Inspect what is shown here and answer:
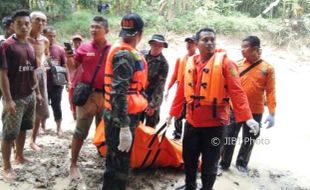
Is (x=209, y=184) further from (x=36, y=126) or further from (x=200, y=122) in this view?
(x=36, y=126)

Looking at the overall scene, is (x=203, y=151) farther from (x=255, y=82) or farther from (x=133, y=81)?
(x=255, y=82)

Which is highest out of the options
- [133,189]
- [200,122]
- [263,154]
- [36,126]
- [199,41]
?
[199,41]

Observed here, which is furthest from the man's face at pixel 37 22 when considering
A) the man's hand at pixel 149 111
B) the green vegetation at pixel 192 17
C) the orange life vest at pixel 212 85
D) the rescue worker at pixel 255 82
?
the green vegetation at pixel 192 17

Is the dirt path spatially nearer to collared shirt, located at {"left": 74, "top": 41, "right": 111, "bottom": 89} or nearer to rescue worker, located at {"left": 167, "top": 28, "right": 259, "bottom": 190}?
rescue worker, located at {"left": 167, "top": 28, "right": 259, "bottom": 190}

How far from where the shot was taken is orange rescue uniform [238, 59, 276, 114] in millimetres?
4703

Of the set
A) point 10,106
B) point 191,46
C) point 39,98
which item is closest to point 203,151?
point 10,106

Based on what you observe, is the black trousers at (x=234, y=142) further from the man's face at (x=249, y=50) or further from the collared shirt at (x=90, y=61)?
the collared shirt at (x=90, y=61)

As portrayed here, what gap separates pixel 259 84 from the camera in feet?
15.5

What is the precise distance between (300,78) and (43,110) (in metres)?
8.88

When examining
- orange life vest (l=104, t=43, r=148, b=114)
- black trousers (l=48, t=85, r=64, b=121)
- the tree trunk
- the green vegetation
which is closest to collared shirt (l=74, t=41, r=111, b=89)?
orange life vest (l=104, t=43, r=148, b=114)

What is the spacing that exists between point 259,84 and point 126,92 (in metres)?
2.24

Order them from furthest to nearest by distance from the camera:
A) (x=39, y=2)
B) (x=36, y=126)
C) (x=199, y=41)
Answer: (x=39, y=2) < (x=36, y=126) < (x=199, y=41)

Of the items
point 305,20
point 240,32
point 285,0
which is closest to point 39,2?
point 240,32

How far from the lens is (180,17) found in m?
14.8
